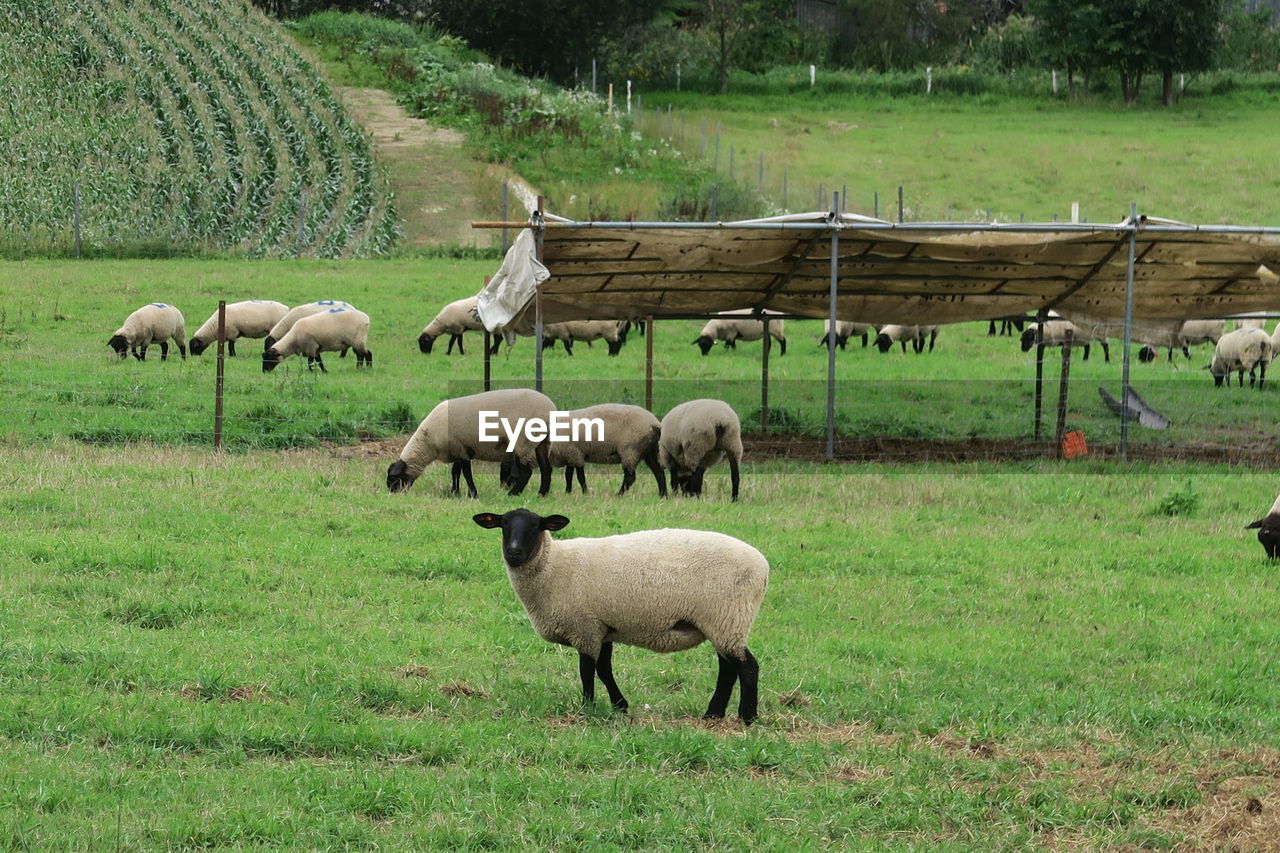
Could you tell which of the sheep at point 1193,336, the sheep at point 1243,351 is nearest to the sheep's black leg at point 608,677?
the sheep at point 1193,336

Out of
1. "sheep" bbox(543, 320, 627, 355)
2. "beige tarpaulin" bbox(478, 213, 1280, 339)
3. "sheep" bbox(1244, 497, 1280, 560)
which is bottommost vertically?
"sheep" bbox(1244, 497, 1280, 560)

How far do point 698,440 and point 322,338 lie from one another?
1038cm

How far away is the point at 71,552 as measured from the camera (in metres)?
11.1

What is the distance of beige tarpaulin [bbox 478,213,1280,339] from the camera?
57.7 feet

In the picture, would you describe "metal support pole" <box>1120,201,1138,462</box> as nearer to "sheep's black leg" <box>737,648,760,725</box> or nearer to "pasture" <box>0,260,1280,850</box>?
"pasture" <box>0,260,1280,850</box>

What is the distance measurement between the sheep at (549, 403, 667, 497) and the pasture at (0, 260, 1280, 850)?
422 mm

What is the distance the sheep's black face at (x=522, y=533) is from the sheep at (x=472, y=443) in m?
6.60

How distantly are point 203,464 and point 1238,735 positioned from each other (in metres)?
10.9

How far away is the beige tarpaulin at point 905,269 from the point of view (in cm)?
1758

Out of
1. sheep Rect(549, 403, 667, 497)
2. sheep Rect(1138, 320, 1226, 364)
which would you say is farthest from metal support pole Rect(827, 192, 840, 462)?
sheep Rect(1138, 320, 1226, 364)

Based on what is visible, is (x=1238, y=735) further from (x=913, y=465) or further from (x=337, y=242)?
(x=337, y=242)

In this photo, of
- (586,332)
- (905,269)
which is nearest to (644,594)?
(905,269)

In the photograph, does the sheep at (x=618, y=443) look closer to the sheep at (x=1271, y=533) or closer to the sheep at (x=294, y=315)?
the sheep at (x=1271, y=533)

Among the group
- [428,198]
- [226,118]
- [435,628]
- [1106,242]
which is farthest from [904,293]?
[226,118]
